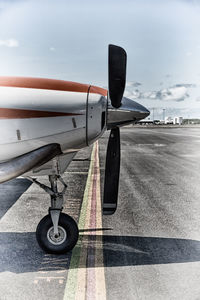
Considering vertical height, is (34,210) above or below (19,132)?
below

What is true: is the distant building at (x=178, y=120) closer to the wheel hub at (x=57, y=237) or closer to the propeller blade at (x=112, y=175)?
the propeller blade at (x=112, y=175)

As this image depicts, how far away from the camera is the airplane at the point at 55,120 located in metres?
4.83

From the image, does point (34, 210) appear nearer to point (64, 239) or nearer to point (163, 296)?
point (64, 239)

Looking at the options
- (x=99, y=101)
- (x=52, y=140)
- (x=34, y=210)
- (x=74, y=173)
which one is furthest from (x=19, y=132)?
(x=74, y=173)

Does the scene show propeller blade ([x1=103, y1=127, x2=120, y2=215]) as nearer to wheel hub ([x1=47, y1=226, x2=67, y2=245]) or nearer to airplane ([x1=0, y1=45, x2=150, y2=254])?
airplane ([x1=0, y1=45, x2=150, y2=254])

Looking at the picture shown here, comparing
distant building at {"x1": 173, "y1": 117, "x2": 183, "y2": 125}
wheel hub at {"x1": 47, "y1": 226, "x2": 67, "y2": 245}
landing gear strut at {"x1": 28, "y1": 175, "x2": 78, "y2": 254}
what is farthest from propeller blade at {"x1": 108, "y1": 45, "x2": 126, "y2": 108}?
distant building at {"x1": 173, "y1": 117, "x2": 183, "y2": 125}

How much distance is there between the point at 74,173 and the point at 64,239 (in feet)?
26.9

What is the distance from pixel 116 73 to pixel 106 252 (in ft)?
8.60

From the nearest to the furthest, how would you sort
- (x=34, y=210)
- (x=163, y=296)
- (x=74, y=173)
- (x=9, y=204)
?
1. (x=163, y=296)
2. (x=34, y=210)
3. (x=9, y=204)
4. (x=74, y=173)

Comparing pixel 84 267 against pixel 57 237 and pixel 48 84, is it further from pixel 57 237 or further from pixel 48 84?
pixel 48 84

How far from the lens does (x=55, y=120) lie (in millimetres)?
4949

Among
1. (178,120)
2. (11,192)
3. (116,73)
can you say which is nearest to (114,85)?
(116,73)

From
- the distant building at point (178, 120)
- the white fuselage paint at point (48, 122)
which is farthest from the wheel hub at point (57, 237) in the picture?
the distant building at point (178, 120)

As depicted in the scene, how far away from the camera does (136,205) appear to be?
327 inches
